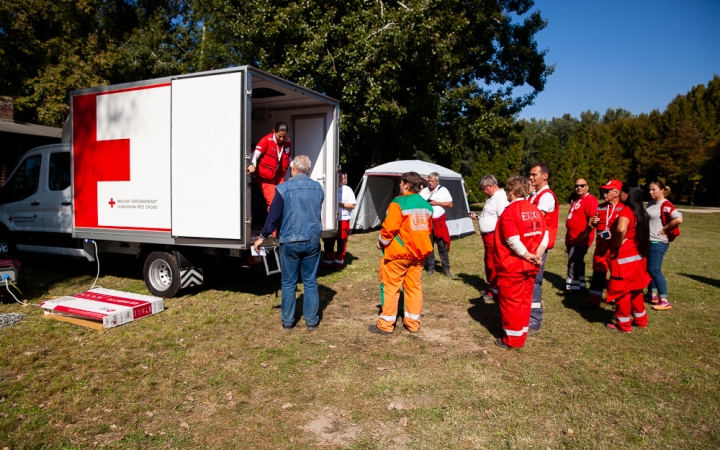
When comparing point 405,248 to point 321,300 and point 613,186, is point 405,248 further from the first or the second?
point 613,186

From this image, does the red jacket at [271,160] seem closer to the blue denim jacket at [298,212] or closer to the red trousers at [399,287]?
the blue denim jacket at [298,212]

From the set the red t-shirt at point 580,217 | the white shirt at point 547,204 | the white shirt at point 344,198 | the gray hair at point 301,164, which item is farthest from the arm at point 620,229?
the white shirt at point 344,198

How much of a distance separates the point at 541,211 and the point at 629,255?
1.06m

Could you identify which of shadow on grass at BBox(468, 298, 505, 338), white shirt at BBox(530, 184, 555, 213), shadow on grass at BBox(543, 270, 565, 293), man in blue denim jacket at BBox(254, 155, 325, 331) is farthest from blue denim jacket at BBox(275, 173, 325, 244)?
shadow on grass at BBox(543, 270, 565, 293)

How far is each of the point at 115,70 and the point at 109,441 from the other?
21.8 meters

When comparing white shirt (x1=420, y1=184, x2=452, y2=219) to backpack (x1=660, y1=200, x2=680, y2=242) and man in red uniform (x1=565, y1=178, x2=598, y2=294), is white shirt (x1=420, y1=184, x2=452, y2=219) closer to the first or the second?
man in red uniform (x1=565, y1=178, x2=598, y2=294)

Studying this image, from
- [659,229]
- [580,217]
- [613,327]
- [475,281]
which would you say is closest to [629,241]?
[613,327]

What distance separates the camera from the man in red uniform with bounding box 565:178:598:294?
255 inches

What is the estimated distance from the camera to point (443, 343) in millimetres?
4906

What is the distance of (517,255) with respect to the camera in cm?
446

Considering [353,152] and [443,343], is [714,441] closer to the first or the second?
[443,343]

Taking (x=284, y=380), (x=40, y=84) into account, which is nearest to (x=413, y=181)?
(x=284, y=380)

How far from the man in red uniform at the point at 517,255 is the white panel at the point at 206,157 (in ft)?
10.0

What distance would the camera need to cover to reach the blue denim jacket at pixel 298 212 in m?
4.83
